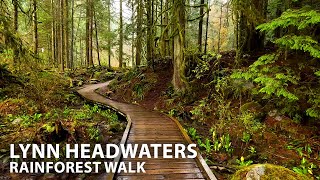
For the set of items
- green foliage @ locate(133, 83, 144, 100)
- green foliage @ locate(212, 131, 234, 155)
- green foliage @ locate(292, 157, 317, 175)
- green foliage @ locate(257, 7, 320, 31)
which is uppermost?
green foliage @ locate(257, 7, 320, 31)

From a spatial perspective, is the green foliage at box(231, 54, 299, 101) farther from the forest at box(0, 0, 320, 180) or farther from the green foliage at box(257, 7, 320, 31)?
the green foliage at box(257, 7, 320, 31)

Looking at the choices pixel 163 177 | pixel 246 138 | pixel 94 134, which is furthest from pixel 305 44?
pixel 94 134

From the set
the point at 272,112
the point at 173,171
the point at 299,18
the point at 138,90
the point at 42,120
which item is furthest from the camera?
the point at 138,90

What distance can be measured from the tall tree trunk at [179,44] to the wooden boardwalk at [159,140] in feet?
7.68

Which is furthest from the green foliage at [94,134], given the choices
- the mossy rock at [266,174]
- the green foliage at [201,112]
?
the mossy rock at [266,174]

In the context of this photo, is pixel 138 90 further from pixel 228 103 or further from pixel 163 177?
pixel 163 177

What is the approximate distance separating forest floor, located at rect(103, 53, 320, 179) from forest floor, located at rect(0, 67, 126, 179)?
9.66 ft

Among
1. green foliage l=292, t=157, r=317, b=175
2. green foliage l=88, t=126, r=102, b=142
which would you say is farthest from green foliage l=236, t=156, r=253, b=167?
green foliage l=88, t=126, r=102, b=142

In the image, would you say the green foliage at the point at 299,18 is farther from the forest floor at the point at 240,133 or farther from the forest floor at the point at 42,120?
the forest floor at the point at 42,120

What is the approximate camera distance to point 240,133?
8164 mm

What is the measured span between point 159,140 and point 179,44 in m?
6.27

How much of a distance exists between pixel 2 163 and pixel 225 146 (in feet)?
19.2

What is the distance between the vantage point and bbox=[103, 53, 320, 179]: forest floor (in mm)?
6551

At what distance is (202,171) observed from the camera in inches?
200
